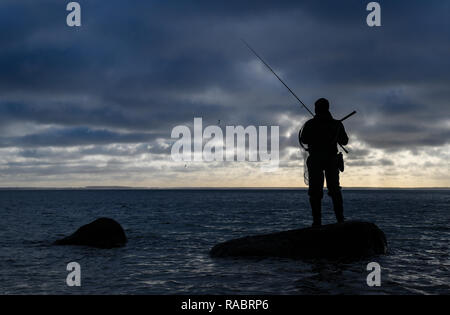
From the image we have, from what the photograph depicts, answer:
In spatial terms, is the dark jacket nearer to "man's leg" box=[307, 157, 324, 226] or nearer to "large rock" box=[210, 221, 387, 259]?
"man's leg" box=[307, 157, 324, 226]

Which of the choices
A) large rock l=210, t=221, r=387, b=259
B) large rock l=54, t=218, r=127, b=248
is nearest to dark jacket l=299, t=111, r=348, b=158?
large rock l=210, t=221, r=387, b=259

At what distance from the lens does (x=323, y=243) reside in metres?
11.4

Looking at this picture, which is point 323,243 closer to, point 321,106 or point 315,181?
point 315,181

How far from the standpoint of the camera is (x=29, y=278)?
34.0ft

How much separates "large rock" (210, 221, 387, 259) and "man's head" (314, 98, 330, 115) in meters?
3.30

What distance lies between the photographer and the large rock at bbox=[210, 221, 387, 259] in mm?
11375

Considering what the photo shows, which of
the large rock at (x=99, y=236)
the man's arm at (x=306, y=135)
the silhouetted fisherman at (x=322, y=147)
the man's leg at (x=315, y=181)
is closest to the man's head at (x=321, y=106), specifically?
the silhouetted fisherman at (x=322, y=147)

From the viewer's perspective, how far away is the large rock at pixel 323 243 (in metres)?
11.4

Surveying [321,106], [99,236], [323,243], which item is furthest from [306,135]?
[99,236]

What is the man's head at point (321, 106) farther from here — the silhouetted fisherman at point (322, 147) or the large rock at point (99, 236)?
the large rock at point (99, 236)

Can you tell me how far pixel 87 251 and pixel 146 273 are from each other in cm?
621

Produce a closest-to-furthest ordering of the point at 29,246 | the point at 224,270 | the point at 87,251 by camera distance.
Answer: the point at 224,270, the point at 87,251, the point at 29,246
